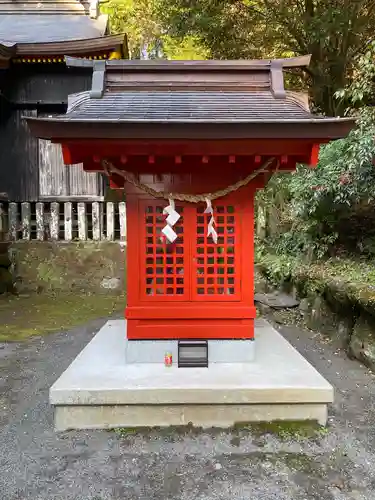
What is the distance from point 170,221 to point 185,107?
112 centimetres

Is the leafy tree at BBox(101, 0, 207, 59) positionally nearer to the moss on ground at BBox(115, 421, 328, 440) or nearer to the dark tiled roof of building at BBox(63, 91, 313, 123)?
the dark tiled roof of building at BBox(63, 91, 313, 123)

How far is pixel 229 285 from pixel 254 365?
879 millimetres

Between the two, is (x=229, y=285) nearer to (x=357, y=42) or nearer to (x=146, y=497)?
(x=146, y=497)

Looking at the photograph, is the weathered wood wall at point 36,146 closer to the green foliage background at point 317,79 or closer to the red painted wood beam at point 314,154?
the green foliage background at point 317,79

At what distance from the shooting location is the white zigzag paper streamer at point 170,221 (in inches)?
168

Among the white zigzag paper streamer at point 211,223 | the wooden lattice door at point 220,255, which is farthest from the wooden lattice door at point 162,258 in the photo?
the white zigzag paper streamer at point 211,223

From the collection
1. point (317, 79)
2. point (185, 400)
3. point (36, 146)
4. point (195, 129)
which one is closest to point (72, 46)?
point (36, 146)

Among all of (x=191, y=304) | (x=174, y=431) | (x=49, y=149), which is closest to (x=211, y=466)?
(x=174, y=431)

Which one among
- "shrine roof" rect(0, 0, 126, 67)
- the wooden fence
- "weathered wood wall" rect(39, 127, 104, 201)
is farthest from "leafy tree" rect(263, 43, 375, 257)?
"shrine roof" rect(0, 0, 126, 67)

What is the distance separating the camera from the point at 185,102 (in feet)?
13.7

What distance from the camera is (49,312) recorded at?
861 centimetres

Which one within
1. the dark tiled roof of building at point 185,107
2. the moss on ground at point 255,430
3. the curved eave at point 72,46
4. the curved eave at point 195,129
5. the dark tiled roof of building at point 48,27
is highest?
the dark tiled roof of building at point 48,27

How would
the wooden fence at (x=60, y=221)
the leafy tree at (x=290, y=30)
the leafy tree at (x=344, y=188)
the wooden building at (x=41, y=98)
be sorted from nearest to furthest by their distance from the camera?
the leafy tree at (x=344, y=188), the leafy tree at (x=290, y=30), the wooden building at (x=41, y=98), the wooden fence at (x=60, y=221)

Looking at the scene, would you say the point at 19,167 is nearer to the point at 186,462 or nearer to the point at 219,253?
the point at 219,253
